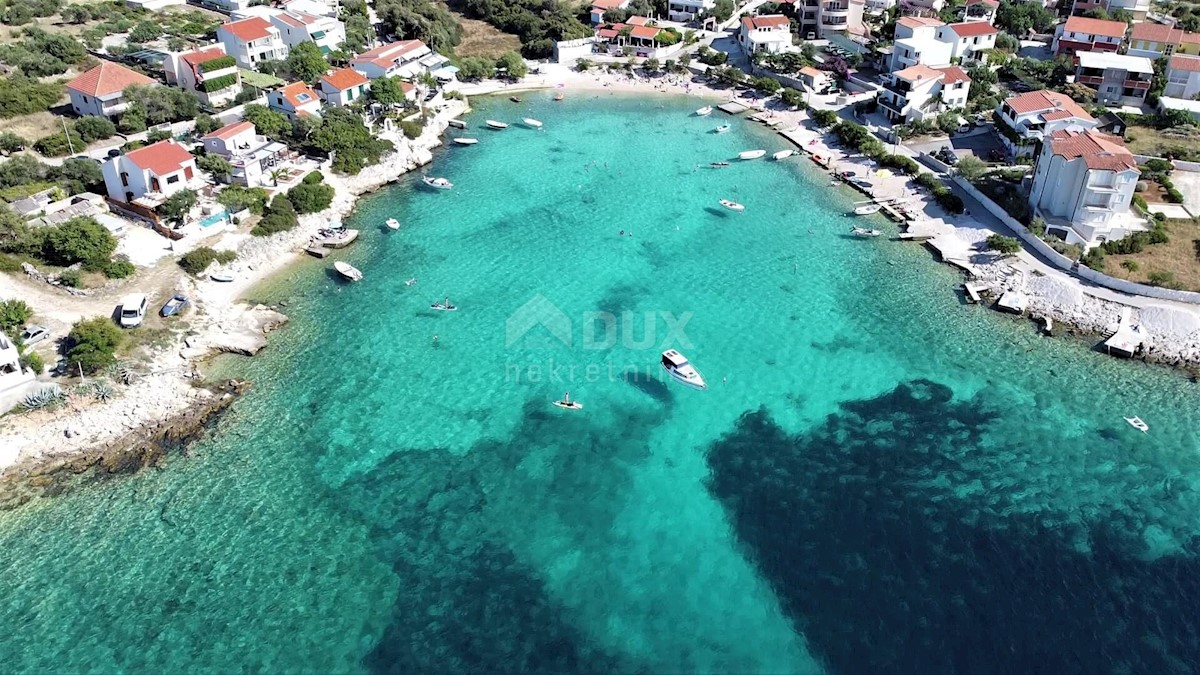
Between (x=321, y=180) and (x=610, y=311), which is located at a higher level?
(x=321, y=180)

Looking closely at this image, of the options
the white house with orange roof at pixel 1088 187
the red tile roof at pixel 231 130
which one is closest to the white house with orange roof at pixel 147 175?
the red tile roof at pixel 231 130

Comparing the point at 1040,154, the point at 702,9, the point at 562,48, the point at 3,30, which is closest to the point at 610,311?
the point at 1040,154

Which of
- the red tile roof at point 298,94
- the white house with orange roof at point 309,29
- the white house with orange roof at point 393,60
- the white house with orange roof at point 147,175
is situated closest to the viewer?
the white house with orange roof at point 147,175

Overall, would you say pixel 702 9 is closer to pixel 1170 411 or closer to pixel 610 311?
pixel 610 311

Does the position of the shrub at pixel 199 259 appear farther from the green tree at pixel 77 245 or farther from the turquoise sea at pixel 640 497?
the turquoise sea at pixel 640 497

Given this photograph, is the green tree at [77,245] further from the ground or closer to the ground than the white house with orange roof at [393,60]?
closer to the ground

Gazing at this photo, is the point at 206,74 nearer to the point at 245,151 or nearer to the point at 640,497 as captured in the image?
the point at 245,151
